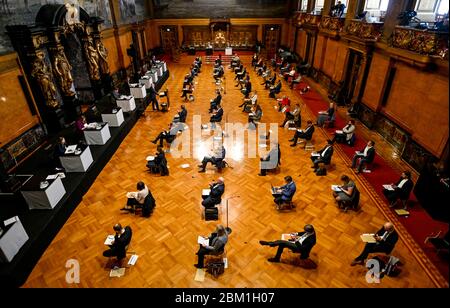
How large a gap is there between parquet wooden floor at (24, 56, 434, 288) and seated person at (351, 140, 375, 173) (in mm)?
348

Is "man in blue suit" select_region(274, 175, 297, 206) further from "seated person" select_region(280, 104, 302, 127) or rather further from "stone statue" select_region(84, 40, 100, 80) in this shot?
"stone statue" select_region(84, 40, 100, 80)

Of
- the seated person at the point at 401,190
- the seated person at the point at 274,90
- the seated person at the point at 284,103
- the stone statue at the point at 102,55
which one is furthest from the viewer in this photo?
the seated person at the point at 274,90

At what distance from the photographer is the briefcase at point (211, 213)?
646 centimetres

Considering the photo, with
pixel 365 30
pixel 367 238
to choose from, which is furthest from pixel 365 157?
pixel 365 30

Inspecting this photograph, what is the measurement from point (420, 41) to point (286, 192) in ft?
19.1

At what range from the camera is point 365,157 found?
312 inches

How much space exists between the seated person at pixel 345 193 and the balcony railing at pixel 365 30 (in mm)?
6593

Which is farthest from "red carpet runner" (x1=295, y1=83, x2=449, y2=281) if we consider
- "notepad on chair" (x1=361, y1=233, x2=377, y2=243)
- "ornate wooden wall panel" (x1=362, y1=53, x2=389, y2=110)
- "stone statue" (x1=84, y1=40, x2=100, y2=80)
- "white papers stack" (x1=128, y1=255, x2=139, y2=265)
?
"stone statue" (x1=84, y1=40, x2=100, y2=80)

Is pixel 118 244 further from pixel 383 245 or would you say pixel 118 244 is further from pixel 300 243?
pixel 383 245

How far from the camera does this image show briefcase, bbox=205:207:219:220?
646 cm

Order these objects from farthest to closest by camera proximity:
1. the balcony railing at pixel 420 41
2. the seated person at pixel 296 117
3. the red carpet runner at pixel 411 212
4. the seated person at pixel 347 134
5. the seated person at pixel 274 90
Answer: the seated person at pixel 274 90
the seated person at pixel 296 117
the seated person at pixel 347 134
the balcony railing at pixel 420 41
the red carpet runner at pixel 411 212

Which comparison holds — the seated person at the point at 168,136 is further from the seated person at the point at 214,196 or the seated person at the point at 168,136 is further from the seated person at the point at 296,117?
the seated person at the point at 296,117

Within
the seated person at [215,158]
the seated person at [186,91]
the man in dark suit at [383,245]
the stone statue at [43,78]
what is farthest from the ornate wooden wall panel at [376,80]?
the stone statue at [43,78]

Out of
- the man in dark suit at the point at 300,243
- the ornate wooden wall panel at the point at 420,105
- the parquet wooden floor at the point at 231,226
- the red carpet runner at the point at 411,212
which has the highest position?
the ornate wooden wall panel at the point at 420,105
